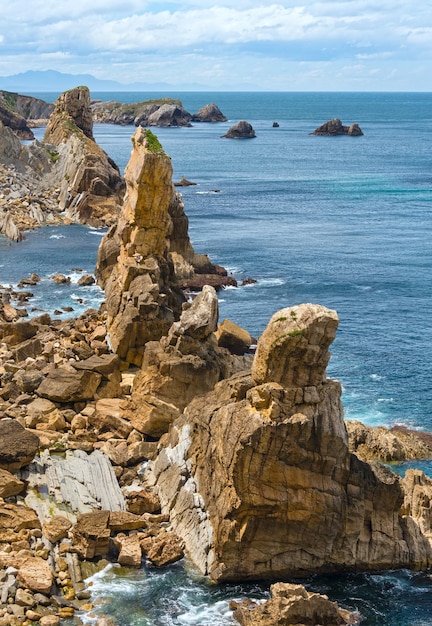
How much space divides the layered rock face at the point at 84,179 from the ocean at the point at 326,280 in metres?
5.72

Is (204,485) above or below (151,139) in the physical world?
below

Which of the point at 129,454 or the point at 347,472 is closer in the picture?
the point at 347,472

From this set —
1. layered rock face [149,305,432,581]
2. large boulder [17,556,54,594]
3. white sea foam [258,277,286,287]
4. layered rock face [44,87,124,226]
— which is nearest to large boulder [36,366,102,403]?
layered rock face [149,305,432,581]

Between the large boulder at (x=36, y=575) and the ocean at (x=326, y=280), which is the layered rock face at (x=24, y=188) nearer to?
the ocean at (x=326, y=280)

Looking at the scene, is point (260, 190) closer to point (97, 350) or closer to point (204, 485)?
point (97, 350)

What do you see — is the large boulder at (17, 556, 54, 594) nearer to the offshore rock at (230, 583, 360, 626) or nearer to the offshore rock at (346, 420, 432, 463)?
the offshore rock at (230, 583, 360, 626)

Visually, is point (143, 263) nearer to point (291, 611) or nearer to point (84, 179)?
point (291, 611)

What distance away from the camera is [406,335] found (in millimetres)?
70000

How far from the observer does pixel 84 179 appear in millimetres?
120188

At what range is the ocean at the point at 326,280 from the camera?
3319 centimetres

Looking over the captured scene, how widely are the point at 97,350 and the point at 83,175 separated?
226ft

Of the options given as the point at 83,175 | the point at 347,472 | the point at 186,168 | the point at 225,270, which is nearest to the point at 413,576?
the point at 347,472

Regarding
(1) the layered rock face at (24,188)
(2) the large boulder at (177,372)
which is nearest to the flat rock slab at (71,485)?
(2) the large boulder at (177,372)

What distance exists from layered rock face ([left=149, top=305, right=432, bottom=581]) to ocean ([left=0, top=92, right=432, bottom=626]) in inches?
43.8
